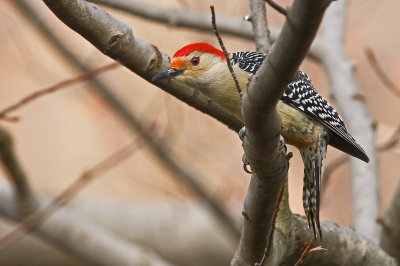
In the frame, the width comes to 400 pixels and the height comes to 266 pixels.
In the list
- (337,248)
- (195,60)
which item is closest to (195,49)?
(195,60)

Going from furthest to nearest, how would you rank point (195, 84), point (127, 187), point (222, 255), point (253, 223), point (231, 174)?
point (127, 187) < point (231, 174) < point (222, 255) < point (195, 84) < point (253, 223)

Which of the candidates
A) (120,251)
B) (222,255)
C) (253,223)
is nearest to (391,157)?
(222,255)

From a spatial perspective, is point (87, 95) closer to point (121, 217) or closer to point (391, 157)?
point (121, 217)

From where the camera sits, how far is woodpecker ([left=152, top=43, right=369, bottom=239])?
404 cm

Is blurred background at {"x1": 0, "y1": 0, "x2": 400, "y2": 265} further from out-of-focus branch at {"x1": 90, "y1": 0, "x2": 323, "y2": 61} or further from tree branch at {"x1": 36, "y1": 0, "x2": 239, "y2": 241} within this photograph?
tree branch at {"x1": 36, "y1": 0, "x2": 239, "y2": 241}

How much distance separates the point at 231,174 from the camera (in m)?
7.82

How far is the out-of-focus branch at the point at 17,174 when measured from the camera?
4539 millimetres

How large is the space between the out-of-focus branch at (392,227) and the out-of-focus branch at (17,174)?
247cm

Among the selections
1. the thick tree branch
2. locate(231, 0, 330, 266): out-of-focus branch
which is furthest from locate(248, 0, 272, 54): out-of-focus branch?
locate(231, 0, 330, 266): out-of-focus branch

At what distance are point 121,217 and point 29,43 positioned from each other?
4631 millimetres

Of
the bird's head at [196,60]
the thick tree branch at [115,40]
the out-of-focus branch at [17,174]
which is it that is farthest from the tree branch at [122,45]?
the out-of-focus branch at [17,174]

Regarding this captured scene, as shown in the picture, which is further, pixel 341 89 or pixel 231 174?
pixel 231 174

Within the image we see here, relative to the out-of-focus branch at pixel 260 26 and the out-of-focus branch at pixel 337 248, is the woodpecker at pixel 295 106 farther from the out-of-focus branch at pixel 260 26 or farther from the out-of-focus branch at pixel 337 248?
the out-of-focus branch at pixel 337 248

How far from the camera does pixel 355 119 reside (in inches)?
205
